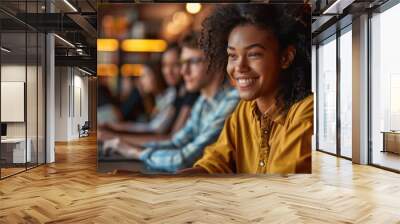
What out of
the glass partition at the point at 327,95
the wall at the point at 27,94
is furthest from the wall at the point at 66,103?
the glass partition at the point at 327,95

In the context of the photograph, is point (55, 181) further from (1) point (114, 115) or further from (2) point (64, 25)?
(2) point (64, 25)

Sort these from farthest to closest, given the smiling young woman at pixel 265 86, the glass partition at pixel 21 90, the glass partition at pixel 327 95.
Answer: the glass partition at pixel 327 95, the glass partition at pixel 21 90, the smiling young woman at pixel 265 86

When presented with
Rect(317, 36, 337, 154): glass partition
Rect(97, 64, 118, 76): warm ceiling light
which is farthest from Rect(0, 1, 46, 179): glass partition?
Rect(317, 36, 337, 154): glass partition

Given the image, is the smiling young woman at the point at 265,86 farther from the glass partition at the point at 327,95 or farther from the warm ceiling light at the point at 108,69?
the glass partition at the point at 327,95

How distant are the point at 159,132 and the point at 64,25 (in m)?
3.83

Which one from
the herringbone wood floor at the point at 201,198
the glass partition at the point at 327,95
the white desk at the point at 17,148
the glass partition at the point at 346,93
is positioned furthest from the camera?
the glass partition at the point at 327,95

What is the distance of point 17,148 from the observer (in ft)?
24.3

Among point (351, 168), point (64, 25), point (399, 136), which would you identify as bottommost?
point (351, 168)

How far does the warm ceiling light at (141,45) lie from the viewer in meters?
6.60

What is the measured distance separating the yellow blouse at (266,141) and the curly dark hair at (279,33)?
254 millimetres

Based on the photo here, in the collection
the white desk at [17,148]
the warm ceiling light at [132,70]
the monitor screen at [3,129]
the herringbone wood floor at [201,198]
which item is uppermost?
the warm ceiling light at [132,70]

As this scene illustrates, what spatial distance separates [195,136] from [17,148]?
3.36 meters

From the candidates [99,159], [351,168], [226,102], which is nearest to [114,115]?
[99,159]

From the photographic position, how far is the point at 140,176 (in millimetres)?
6898
